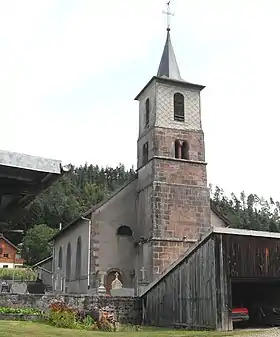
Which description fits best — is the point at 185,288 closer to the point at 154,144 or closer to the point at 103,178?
the point at 154,144

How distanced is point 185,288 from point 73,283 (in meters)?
→ 15.0

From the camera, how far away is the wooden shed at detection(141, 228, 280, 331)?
19.4 meters

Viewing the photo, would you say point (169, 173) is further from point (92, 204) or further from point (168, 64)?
point (92, 204)

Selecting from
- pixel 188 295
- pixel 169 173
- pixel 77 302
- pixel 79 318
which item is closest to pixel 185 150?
pixel 169 173

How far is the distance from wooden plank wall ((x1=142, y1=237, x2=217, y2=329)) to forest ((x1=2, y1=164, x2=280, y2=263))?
40.4 meters

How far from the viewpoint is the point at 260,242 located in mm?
20641

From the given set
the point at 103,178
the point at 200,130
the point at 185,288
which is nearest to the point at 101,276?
the point at 185,288

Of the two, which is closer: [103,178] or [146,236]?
[146,236]

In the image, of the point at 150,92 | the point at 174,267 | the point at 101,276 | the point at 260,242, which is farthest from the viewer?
the point at 150,92

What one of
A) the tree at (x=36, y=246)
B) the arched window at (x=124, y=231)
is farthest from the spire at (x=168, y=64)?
the tree at (x=36, y=246)

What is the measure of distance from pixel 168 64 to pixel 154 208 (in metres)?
12.4

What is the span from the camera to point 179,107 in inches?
1367

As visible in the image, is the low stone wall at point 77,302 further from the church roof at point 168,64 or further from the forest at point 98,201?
the forest at point 98,201

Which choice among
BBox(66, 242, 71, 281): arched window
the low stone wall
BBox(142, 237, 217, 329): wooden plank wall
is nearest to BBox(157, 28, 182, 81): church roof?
BBox(66, 242, 71, 281): arched window
